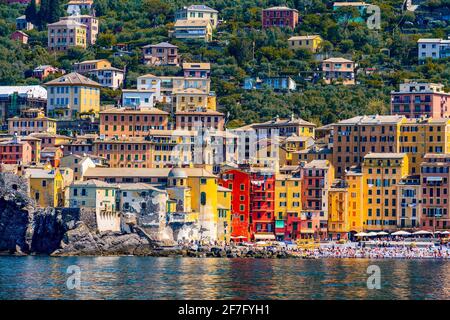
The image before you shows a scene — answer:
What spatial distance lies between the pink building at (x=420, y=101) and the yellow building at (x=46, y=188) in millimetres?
32902

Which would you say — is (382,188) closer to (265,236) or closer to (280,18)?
(265,236)

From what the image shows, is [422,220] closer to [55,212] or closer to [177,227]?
[177,227]

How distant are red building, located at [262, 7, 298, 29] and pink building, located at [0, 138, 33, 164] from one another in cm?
4657

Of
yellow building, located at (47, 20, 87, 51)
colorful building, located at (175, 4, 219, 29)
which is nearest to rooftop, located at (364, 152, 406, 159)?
colorful building, located at (175, 4, 219, 29)

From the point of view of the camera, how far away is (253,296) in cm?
7688

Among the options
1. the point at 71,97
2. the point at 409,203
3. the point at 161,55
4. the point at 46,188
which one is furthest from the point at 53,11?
the point at 409,203

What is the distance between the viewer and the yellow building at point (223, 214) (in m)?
118

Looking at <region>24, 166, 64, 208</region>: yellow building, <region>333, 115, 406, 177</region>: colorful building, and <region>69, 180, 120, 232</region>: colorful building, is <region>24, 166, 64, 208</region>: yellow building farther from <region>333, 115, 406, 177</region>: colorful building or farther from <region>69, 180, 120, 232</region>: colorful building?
<region>333, 115, 406, 177</region>: colorful building

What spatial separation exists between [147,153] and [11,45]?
4472 cm

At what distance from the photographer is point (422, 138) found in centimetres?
12488

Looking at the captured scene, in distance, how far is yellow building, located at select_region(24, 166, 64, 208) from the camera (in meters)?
116

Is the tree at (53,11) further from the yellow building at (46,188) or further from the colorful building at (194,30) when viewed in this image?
the yellow building at (46,188)

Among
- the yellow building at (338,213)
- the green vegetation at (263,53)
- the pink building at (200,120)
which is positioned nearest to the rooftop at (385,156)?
the yellow building at (338,213)
